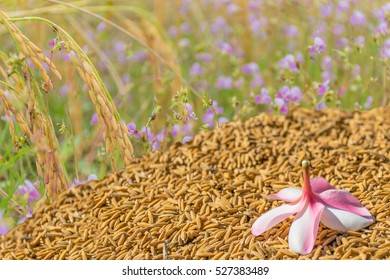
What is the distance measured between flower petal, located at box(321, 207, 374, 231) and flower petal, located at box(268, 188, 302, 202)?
100 mm

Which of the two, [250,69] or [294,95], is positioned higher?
[250,69]

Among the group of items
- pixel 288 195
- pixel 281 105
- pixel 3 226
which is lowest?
pixel 288 195

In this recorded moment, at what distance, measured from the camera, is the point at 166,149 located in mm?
1909

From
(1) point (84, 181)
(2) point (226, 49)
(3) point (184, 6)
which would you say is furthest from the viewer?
(3) point (184, 6)

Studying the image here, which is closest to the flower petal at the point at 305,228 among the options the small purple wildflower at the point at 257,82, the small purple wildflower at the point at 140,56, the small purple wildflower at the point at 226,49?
the small purple wildflower at the point at 226,49

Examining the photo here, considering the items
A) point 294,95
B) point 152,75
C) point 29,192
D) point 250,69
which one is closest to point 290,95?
point 294,95

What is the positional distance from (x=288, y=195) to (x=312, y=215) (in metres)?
0.12

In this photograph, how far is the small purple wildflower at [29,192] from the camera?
5.91 ft

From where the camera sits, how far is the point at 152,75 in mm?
2525

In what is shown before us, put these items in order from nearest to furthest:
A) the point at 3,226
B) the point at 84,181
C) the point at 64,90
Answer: the point at 3,226 → the point at 84,181 → the point at 64,90

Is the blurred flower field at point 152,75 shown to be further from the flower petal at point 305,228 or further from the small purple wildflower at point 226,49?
the flower petal at point 305,228

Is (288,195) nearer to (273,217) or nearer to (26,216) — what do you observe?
(273,217)
